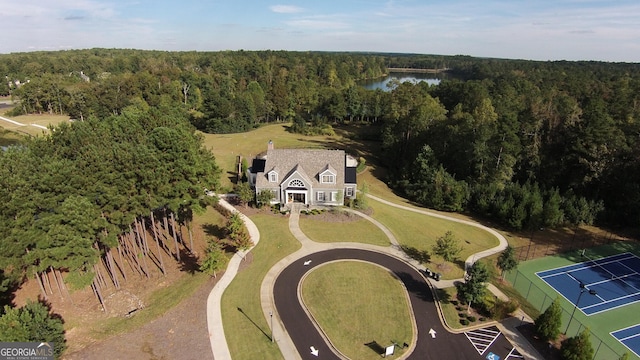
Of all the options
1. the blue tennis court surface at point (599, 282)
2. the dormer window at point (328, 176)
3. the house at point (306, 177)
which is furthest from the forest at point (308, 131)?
the dormer window at point (328, 176)

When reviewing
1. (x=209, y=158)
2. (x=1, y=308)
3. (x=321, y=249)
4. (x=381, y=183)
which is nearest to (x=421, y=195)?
(x=381, y=183)

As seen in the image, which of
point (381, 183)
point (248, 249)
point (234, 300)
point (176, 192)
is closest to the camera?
point (234, 300)

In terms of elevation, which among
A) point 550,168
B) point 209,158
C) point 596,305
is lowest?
point 596,305

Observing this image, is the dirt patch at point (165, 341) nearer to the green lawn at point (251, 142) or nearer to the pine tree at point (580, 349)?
the pine tree at point (580, 349)

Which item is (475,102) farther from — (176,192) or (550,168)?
(176,192)

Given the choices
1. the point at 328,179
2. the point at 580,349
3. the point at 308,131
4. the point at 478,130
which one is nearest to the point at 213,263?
the point at 328,179

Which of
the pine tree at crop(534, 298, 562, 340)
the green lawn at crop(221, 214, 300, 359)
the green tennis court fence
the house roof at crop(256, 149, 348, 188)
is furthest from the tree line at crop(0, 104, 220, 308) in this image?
the green tennis court fence

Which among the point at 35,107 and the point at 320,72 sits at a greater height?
the point at 320,72

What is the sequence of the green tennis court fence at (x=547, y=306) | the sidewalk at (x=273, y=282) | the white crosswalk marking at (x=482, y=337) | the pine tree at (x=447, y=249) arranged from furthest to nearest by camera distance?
the pine tree at (x=447, y=249) < the white crosswalk marking at (x=482, y=337) < the green tennis court fence at (x=547, y=306) < the sidewalk at (x=273, y=282)
